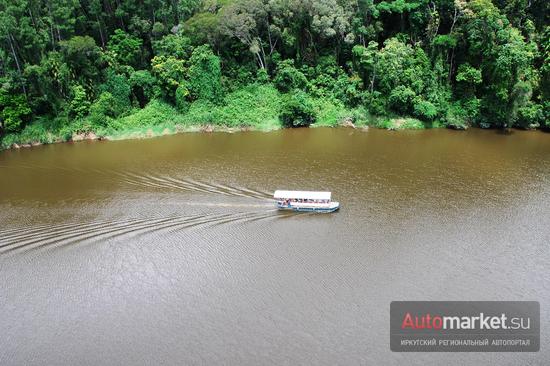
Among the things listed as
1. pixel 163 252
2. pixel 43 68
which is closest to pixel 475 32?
pixel 163 252

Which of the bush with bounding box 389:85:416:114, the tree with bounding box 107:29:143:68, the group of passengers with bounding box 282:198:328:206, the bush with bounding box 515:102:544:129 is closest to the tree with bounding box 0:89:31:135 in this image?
the tree with bounding box 107:29:143:68

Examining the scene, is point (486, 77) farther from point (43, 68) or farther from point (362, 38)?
point (43, 68)

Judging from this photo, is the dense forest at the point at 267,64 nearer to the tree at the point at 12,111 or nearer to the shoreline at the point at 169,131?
the tree at the point at 12,111

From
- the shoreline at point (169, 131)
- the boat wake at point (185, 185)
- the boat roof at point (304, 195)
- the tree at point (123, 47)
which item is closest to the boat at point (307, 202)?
the boat roof at point (304, 195)

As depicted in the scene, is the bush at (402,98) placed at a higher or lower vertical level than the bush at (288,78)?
lower

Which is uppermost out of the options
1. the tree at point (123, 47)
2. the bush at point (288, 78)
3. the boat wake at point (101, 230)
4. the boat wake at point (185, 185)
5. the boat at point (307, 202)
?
the tree at point (123, 47)

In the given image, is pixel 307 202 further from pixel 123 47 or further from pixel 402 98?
pixel 123 47
